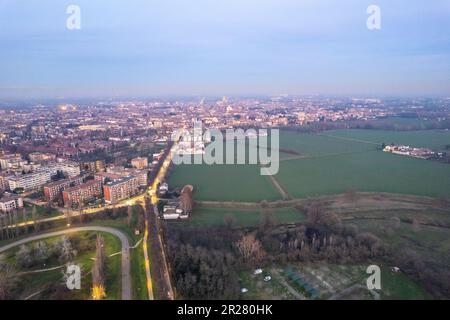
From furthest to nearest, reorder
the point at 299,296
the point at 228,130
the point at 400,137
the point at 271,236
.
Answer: the point at 228,130, the point at 400,137, the point at 271,236, the point at 299,296

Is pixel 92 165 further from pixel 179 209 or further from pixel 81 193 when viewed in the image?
pixel 179 209

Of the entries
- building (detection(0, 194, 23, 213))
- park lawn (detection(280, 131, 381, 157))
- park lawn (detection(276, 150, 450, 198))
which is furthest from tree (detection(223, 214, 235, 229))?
park lawn (detection(280, 131, 381, 157))

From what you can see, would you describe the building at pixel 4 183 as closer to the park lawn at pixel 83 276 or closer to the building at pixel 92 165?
the building at pixel 92 165

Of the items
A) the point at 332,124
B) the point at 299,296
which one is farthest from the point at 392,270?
the point at 332,124

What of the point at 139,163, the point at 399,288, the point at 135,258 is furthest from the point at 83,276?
the point at 139,163

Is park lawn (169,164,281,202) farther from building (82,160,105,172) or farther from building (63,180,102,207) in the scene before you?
building (82,160,105,172)
